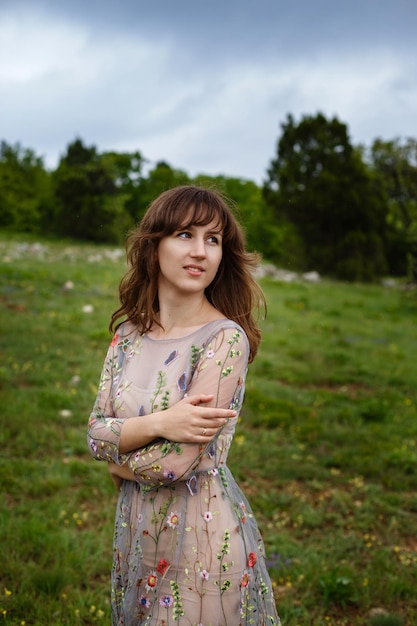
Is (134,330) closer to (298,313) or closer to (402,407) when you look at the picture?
(402,407)

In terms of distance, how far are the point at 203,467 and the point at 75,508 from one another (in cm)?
296

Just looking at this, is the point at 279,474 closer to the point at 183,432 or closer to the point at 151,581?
the point at 151,581

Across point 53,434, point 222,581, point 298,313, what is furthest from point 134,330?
point 298,313

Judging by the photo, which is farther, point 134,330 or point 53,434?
point 53,434

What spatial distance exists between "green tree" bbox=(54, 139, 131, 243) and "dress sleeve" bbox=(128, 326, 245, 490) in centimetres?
3520

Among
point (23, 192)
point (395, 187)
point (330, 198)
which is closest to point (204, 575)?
point (330, 198)

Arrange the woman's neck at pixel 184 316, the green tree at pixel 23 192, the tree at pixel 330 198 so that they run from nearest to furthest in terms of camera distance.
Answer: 1. the woman's neck at pixel 184 316
2. the tree at pixel 330 198
3. the green tree at pixel 23 192

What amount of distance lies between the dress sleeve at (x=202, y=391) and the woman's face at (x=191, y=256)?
0.23 meters

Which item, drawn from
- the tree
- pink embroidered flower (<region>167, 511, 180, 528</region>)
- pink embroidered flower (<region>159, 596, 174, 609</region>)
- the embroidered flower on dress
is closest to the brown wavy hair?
the embroidered flower on dress

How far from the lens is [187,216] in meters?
2.22

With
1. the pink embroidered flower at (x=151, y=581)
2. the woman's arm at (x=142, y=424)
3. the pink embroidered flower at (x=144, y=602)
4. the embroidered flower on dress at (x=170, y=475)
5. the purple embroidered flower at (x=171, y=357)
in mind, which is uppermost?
the purple embroidered flower at (x=171, y=357)

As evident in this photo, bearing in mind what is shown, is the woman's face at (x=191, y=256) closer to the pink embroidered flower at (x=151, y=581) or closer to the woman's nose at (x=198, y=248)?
the woman's nose at (x=198, y=248)

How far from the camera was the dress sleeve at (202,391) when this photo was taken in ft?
6.70

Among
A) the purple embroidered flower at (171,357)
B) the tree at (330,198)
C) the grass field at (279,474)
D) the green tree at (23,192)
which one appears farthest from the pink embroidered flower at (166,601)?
the green tree at (23,192)
